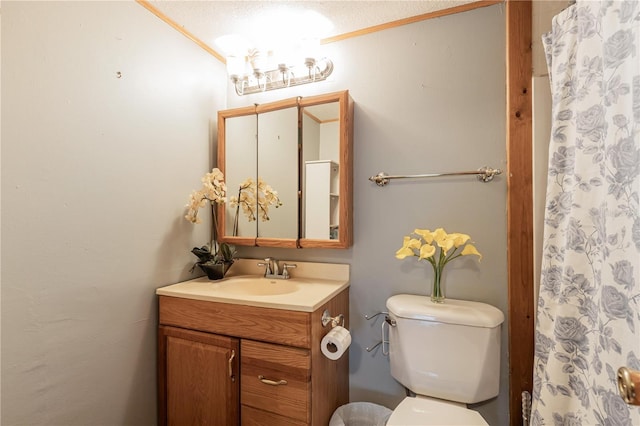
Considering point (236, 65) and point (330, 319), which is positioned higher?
point (236, 65)

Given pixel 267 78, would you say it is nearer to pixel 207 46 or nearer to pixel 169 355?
pixel 207 46

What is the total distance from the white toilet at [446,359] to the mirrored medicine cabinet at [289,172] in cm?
49

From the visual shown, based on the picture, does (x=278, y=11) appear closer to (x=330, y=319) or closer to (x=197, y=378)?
(x=330, y=319)

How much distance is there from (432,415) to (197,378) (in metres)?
0.97

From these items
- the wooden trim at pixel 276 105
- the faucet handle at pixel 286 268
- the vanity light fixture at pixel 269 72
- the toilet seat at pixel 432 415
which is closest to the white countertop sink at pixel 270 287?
the faucet handle at pixel 286 268

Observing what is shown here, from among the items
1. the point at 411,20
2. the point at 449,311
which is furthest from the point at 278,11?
the point at 449,311

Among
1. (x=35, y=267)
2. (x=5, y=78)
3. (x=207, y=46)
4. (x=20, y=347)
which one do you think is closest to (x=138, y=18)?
(x=207, y=46)

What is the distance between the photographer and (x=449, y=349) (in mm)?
1120

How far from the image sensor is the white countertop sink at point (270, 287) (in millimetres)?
1131

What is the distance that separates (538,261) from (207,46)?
6.53 ft

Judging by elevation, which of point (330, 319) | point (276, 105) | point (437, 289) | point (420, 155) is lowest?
point (330, 319)

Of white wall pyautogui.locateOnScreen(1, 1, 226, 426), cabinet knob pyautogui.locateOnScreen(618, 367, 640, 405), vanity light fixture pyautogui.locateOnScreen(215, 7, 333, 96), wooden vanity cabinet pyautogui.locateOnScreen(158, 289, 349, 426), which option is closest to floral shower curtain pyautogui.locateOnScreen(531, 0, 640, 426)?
cabinet knob pyautogui.locateOnScreen(618, 367, 640, 405)

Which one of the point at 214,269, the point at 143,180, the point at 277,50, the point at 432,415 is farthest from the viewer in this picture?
the point at 277,50

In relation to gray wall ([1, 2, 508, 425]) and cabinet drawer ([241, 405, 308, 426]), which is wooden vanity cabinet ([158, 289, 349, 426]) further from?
gray wall ([1, 2, 508, 425])
